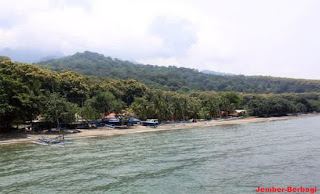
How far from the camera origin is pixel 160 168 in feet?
89.0

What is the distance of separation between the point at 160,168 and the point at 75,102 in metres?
59.1

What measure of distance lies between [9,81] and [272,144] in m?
50.1

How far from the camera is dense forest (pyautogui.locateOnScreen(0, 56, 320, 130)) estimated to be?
52.5 meters

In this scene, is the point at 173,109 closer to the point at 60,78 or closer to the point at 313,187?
the point at 60,78

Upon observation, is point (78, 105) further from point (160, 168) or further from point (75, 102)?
point (160, 168)

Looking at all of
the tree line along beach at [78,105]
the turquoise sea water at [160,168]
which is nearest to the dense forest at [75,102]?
the tree line along beach at [78,105]

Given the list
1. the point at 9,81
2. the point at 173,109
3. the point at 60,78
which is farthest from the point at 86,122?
the point at 173,109

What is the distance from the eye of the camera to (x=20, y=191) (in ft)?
69.7

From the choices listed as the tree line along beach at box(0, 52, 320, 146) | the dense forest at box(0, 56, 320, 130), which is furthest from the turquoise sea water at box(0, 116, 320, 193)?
the tree line along beach at box(0, 52, 320, 146)

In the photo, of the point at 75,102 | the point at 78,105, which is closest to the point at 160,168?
the point at 78,105

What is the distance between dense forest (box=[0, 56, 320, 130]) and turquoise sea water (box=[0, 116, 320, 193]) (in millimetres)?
16020

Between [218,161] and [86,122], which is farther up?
[86,122]

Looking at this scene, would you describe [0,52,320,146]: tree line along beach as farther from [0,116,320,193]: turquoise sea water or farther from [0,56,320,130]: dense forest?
[0,116,320,193]: turquoise sea water

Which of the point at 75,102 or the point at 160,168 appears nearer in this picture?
the point at 160,168
